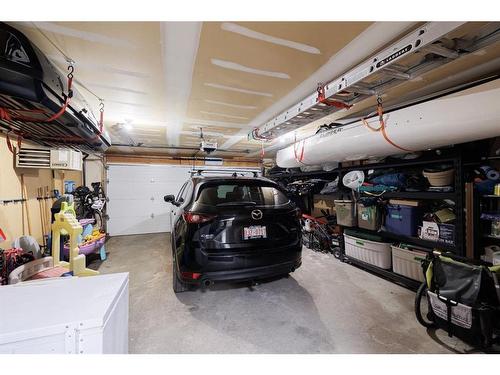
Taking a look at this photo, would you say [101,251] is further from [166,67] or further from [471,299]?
[471,299]

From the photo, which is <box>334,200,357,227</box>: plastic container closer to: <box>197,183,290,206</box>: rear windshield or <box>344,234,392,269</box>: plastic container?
<box>344,234,392,269</box>: plastic container

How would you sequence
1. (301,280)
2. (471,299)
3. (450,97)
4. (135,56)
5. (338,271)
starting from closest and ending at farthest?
(135,56)
(471,299)
(450,97)
(301,280)
(338,271)

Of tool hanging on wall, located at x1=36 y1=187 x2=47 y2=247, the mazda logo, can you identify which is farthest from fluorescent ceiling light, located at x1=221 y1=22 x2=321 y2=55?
tool hanging on wall, located at x1=36 y1=187 x2=47 y2=247

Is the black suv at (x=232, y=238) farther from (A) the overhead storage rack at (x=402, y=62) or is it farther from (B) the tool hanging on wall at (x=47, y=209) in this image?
(B) the tool hanging on wall at (x=47, y=209)

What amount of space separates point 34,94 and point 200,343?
2.21m

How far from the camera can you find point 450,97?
1887mm

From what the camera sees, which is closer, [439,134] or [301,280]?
[439,134]

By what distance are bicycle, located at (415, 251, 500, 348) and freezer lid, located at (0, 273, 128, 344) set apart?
2582 millimetres

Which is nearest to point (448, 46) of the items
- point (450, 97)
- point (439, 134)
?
point (450, 97)

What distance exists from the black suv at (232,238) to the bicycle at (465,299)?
4.21 feet

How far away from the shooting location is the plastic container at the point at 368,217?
328cm

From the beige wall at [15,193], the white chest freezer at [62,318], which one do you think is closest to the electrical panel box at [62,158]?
the beige wall at [15,193]

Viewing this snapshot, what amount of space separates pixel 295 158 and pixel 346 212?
4.38 feet
